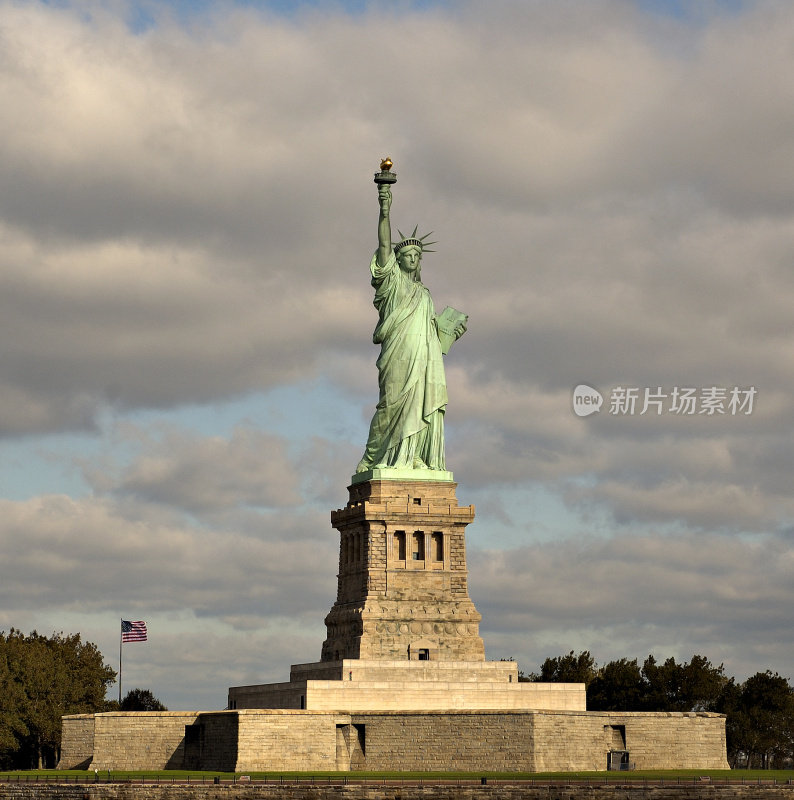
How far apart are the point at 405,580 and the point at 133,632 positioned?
14.2 meters

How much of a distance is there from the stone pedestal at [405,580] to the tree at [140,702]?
28127 millimetres

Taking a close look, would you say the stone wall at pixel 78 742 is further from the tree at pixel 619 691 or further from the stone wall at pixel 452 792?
the tree at pixel 619 691

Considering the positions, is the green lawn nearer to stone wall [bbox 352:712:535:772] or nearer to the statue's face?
stone wall [bbox 352:712:535:772]

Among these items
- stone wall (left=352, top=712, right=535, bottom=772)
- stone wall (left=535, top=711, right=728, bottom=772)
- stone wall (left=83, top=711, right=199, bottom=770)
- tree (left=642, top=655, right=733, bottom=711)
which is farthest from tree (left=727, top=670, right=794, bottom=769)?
stone wall (left=83, top=711, right=199, bottom=770)

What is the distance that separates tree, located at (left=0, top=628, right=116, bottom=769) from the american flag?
10.0 meters

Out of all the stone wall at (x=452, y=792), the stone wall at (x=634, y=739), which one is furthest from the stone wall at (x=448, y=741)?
the stone wall at (x=452, y=792)

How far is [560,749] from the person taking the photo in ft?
208

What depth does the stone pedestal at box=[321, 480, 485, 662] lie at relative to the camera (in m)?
71.4

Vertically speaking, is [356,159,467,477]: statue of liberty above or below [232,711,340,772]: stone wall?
above

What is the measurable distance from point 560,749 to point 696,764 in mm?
6579

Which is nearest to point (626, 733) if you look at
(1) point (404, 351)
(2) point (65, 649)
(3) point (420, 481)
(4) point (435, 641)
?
(4) point (435, 641)

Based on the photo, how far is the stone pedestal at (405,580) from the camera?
71.4 m

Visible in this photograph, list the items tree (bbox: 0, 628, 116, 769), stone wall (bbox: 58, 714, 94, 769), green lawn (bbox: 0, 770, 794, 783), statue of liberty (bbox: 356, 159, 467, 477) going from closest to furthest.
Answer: green lawn (bbox: 0, 770, 794, 783) → stone wall (bbox: 58, 714, 94, 769) → statue of liberty (bbox: 356, 159, 467, 477) → tree (bbox: 0, 628, 116, 769)

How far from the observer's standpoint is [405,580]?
2862 inches
